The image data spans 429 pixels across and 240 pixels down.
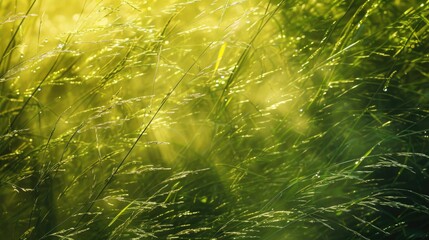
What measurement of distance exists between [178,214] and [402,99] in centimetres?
77

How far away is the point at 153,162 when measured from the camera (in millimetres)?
2178

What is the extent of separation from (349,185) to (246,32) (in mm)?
615

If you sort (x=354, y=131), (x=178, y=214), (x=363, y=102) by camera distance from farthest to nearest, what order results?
(x=363, y=102), (x=354, y=131), (x=178, y=214)

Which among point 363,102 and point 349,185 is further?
point 363,102

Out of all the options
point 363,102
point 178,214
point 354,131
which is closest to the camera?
point 178,214

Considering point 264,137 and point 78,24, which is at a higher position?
point 78,24

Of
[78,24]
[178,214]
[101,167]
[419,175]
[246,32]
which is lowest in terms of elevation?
[419,175]

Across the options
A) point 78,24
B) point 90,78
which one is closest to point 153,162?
point 90,78

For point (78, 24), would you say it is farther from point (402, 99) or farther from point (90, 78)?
point (402, 99)

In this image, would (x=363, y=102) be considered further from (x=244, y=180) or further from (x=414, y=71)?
(x=244, y=180)

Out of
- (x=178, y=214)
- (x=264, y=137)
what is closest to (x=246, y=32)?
(x=264, y=137)

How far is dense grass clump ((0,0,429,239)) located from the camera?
6.52 feet

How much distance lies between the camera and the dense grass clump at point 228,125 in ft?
6.52

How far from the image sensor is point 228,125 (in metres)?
2.12
